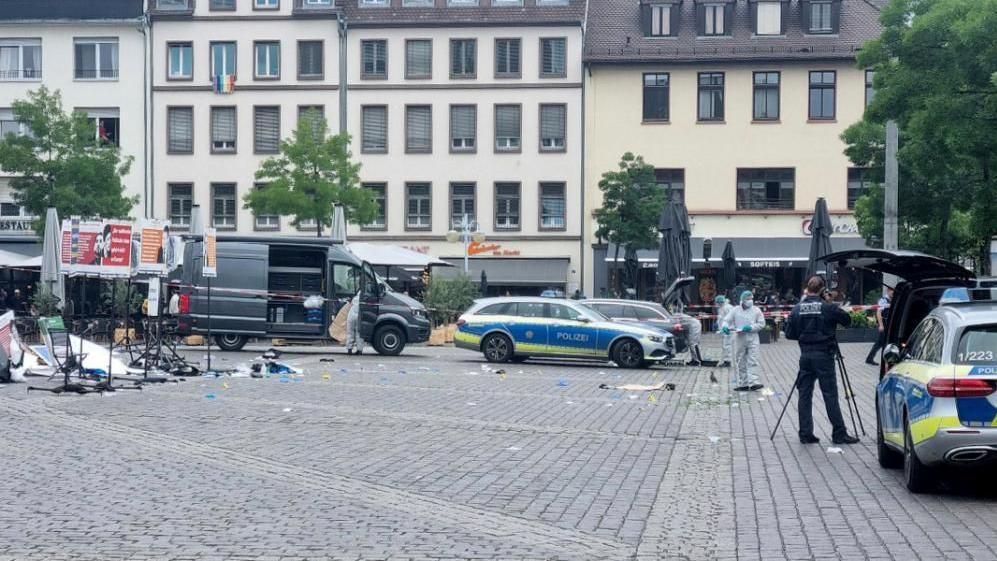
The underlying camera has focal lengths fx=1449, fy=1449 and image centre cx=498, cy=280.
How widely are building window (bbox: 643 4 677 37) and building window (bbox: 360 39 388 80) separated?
1087 cm

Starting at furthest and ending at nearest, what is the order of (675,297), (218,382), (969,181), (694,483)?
(675,297) < (969,181) < (218,382) < (694,483)

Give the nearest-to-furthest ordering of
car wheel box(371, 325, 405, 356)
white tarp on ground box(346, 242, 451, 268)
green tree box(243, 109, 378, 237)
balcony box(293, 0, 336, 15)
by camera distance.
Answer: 1. car wheel box(371, 325, 405, 356)
2. white tarp on ground box(346, 242, 451, 268)
3. green tree box(243, 109, 378, 237)
4. balcony box(293, 0, 336, 15)

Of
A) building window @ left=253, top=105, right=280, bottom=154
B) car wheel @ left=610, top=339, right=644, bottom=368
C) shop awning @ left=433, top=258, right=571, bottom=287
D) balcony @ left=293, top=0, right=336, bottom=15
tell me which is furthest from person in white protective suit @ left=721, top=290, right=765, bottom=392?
building window @ left=253, top=105, right=280, bottom=154

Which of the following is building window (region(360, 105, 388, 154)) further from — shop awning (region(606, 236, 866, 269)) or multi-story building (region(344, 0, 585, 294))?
shop awning (region(606, 236, 866, 269))

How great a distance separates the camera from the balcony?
5906 centimetres

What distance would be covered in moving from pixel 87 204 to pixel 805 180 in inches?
1114

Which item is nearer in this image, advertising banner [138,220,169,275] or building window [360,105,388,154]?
advertising banner [138,220,169,275]

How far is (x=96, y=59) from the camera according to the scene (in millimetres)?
Answer: 60406

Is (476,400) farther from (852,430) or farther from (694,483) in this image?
(694,483)

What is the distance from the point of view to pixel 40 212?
49.5 metres

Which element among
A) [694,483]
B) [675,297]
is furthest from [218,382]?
[675,297]

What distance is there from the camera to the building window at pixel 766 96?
5891 centimetres

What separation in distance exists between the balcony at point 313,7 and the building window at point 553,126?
9609 mm

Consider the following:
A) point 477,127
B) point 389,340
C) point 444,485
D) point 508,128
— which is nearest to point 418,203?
point 477,127
